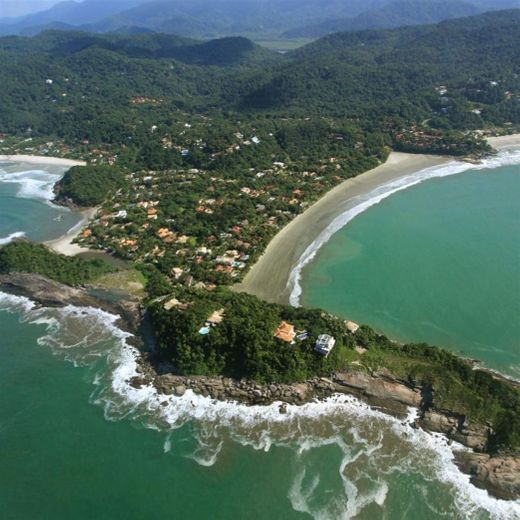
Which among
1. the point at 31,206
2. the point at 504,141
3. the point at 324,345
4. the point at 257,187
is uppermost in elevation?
the point at 324,345

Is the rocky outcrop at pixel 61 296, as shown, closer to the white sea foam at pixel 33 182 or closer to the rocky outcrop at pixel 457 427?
the rocky outcrop at pixel 457 427

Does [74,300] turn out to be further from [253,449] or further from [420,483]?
[420,483]

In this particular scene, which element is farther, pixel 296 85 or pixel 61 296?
pixel 296 85

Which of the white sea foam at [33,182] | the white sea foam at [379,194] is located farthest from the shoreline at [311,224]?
the white sea foam at [33,182]

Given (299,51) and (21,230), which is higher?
(299,51)

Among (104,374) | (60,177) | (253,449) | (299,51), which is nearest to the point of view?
(253,449)

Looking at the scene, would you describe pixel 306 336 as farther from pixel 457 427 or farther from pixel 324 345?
pixel 457 427

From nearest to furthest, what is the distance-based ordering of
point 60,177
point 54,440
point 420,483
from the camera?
point 420,483, point 54,440, point 60,177

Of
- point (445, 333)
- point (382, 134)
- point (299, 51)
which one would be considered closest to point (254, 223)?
point (445, 333)

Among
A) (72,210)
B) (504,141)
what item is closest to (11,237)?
(72,210)
